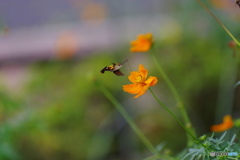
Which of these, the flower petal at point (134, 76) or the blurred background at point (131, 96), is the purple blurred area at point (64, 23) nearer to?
the blurred background at point (131, 96)

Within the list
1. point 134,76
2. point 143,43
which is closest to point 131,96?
point 143,43

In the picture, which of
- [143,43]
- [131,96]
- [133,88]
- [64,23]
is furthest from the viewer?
[64,23]

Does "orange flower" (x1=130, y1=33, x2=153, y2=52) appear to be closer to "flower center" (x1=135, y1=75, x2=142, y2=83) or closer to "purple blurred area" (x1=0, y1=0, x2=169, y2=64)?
"flower center" (x1=135, y1=75, x2=142, y2=83)

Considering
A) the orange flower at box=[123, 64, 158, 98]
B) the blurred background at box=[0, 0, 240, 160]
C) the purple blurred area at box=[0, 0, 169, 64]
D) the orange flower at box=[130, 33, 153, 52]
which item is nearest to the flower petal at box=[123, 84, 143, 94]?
the orange flower at box=[123, 64, 158, 98]

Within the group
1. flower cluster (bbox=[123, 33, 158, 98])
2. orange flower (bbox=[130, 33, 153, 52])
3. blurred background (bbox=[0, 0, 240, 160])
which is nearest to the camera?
flower cluster (bbox=[123, 33, 158, 98])

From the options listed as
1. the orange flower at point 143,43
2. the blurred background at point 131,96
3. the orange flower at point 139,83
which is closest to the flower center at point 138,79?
the orange flower at point 139,83

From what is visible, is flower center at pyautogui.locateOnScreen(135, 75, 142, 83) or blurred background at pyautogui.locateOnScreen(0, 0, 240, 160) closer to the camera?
flower center at pyautogui.locateOnScreen(135, 75, 142, 83)

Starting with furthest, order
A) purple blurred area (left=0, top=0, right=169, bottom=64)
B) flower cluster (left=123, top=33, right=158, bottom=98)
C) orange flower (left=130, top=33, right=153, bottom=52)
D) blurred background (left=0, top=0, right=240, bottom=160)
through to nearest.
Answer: purple blurred area (left=0, top=0, right=169, bottom=64), blurred background (left=0, top=0, right=240, bottom=160), orange flower (left=130, top=33, right=153, bottom=52), flower cluster (left=123, top=33, right=158, bottom=98)

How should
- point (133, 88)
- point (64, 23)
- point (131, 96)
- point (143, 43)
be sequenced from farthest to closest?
1. point (64, 23)
2. point (131, 96)
3. point (143, 43)
4. point (133, 88)

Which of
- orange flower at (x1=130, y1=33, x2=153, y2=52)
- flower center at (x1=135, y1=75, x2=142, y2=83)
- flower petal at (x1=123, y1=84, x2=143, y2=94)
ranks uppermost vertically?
orange flower at (x1=130, y1=33, x2=153, y2=52)

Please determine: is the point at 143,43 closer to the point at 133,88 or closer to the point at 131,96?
the point at 133,88

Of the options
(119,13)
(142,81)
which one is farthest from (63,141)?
(119,13)

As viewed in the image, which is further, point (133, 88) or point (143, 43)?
point (143, 43)
